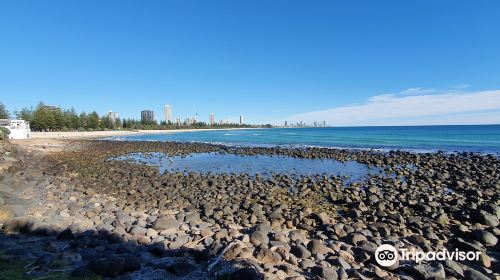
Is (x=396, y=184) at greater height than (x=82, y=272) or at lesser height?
lesser

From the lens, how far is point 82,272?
4.20 metres

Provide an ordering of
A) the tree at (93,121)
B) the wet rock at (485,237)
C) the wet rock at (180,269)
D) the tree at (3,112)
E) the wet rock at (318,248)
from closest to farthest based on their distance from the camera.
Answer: the wet rock at (180,269) < the wet rock at (318,248) < the wet rock at (485,237) < the tree at (3,112) < the tree at (93,121)

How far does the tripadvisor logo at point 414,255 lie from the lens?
6.00 metres

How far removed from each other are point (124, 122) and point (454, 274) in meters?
143

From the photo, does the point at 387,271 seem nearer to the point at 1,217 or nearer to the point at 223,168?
the point at 1,217

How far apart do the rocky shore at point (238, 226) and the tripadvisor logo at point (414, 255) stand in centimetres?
17

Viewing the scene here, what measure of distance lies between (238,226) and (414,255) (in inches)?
180

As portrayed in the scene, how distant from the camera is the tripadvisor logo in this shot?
6.00 meters

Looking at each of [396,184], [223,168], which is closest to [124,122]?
[223,168]

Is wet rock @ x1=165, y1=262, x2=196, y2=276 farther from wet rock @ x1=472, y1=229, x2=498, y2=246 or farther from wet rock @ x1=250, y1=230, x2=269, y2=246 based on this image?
wet rock @ x1=472, y1=229, x2=498, y2=246

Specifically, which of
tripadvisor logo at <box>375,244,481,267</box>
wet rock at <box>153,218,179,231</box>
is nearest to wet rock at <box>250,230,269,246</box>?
wet rock at <box>153,218,179,231</box>

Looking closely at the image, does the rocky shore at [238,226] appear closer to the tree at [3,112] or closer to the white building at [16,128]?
the white building at [16,128]

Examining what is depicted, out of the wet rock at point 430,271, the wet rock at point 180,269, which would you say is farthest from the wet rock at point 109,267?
the wet rock at point 430,271

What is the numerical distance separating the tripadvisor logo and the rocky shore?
0.57 feet
